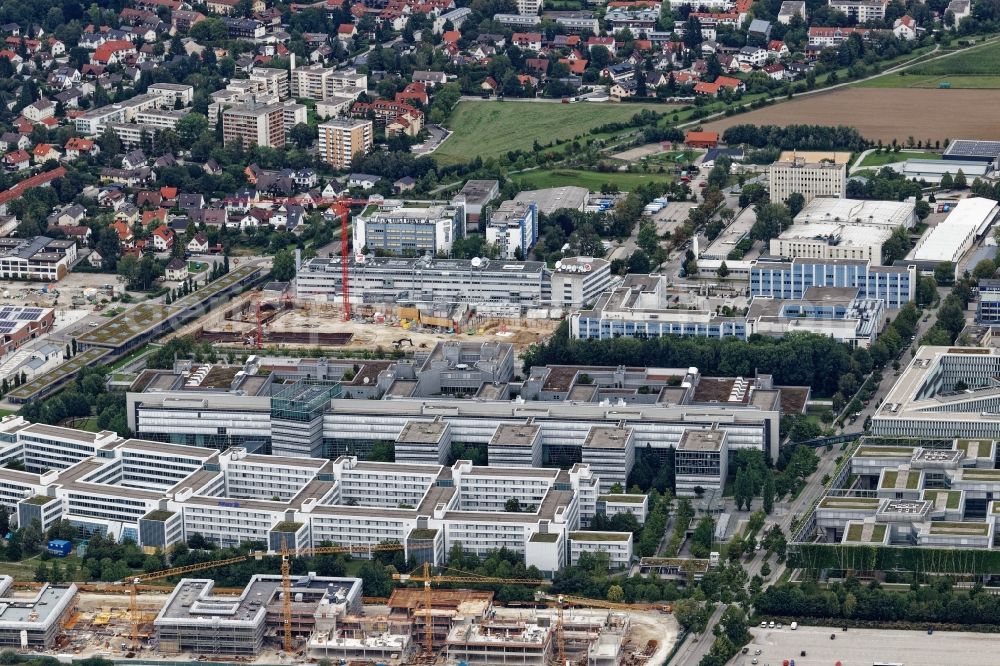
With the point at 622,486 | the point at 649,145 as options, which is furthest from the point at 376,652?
the point at 649,145

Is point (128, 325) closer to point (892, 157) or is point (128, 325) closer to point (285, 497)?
point (285, 497)

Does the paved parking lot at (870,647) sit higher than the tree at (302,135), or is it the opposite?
the tree at (302,135)

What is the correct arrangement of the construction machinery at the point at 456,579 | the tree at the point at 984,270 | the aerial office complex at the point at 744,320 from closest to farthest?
the construction machinery at the point at 456,579 → the aerial office complex at the point at 744,320 → the tree at the point at 984,270

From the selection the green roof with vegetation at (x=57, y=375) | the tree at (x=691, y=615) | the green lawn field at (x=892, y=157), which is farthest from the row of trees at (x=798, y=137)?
the tree at (x=691, y=615)

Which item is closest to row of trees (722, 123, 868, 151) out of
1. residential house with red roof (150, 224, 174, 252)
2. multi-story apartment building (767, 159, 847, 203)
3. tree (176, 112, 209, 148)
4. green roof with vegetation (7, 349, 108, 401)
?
multi-story apartment building (767, 159, 847, 203)

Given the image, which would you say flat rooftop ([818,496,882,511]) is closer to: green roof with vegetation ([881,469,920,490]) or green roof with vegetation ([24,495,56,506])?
green roof with vegetation ([881,469,920,490])

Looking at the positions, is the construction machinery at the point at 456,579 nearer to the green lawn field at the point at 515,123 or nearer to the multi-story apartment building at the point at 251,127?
the green lawn field at the point at 515,123
